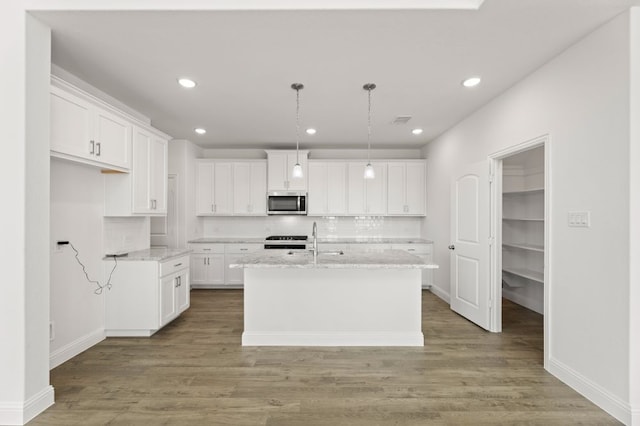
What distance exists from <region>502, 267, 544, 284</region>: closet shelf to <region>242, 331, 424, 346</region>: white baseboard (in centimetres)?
201

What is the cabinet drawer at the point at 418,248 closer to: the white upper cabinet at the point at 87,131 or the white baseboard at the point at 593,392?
the white baseboard at the point at 593,392

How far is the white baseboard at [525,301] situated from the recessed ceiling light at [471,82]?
3.16 m

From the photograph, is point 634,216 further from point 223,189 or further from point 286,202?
point 223,189

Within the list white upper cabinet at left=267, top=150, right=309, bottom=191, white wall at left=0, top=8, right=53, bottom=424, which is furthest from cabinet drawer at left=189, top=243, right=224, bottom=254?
white wall at left=0, top=8, right=53, bottom=424

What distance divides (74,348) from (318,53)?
351 cm

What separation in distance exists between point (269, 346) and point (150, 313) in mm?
1382

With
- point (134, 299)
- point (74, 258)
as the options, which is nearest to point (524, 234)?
point (134, 299)

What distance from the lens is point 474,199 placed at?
388cm

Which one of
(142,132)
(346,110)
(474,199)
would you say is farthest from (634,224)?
(142,132)

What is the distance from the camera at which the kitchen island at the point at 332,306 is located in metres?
3.23

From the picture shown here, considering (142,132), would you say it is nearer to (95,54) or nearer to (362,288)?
(95,54)

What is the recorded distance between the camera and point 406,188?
5.87 metres

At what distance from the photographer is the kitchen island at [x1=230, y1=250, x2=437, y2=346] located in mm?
3229

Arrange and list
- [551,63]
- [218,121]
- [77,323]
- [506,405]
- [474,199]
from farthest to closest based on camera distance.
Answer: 1. [218,121]
2. [474,199]
3. [77,323]
4. [551,63]
5. [506,405]
